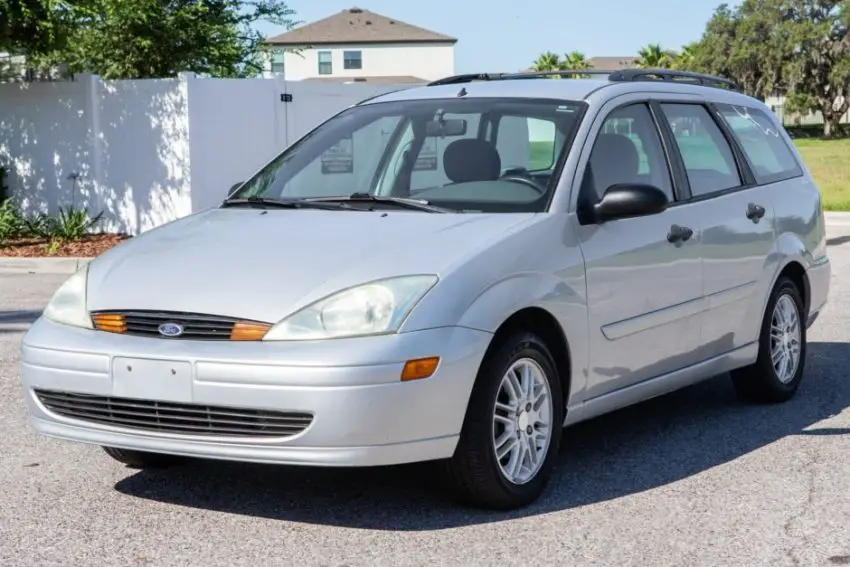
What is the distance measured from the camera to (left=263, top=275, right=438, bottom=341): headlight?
4.75 metres

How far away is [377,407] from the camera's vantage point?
470 centimetres

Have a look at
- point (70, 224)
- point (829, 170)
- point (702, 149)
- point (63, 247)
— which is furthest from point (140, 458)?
point (829, 170)

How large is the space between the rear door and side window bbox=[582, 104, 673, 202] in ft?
0.63

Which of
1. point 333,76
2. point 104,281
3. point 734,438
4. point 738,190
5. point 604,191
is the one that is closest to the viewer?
point 104,281

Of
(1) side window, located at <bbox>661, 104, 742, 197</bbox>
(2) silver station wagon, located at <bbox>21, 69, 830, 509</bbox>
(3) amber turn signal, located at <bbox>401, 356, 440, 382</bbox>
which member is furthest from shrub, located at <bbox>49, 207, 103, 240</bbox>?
(3) amber turn signal, located at <bbox>401, 356, 440, 382</bbox>

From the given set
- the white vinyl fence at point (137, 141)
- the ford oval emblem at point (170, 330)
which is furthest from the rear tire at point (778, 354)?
the white vinyl fence at point (137, 141)

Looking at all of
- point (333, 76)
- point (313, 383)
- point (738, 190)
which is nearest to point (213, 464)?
point (313, 383)

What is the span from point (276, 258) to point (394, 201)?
2.62 feet

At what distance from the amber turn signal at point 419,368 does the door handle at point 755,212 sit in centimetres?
285

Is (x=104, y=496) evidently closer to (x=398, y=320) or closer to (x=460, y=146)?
(x=398, y=320)

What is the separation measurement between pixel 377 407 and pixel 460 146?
1758mm

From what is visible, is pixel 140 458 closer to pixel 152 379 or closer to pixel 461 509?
pixel 152 379

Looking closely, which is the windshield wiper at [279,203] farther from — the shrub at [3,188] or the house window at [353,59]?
the house window at [353,59]

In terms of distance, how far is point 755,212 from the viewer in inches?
279
